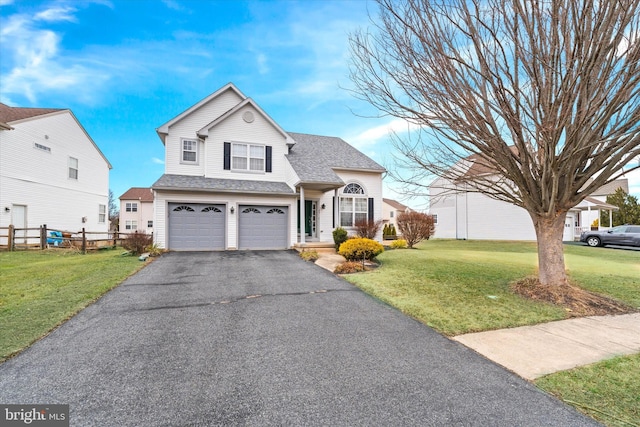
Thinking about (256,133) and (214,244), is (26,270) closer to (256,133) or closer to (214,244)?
(214,244)

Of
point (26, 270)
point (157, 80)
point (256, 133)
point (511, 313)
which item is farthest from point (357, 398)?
point (157, 80)

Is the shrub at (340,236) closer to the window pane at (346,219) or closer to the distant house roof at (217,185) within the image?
the window pane at (346,219)

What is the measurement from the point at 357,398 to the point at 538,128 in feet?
17.2

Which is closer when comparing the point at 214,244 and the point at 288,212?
the point at 214,244

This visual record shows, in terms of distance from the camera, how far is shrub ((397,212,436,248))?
16.8m

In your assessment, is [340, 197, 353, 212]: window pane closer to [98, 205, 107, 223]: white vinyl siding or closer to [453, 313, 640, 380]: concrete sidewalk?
[453, 313, 640, 380]: concrete sidewalk

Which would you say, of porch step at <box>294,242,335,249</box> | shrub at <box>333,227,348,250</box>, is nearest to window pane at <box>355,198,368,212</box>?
shrub at <box>333,227,348,250</box>

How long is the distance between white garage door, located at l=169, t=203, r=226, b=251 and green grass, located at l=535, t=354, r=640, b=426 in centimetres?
1303

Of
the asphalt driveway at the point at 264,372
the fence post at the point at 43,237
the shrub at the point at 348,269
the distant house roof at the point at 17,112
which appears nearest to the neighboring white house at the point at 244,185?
the shrub at the point at 348,269

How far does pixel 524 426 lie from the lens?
2484 millimetres

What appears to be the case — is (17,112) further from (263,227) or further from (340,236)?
(340,236)

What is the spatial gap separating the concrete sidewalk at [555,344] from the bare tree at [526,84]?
1844 mm

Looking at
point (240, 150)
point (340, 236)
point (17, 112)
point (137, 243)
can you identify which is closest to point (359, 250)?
point (340, 236)

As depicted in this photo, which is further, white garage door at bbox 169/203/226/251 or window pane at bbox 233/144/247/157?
window pane at bbox 233/144/247/157
